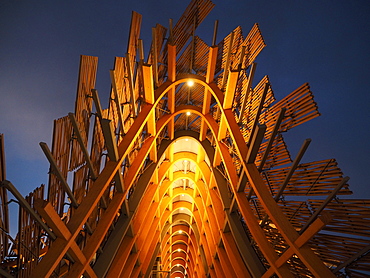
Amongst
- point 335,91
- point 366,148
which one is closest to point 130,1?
point 335,91

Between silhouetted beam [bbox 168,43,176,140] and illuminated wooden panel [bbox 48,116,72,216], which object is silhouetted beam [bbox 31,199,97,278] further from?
silhouetted beam [bbox 168,43,176,140]

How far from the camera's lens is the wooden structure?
16.2ft

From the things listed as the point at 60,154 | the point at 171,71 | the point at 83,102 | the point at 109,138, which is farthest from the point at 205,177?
the point at 60,154

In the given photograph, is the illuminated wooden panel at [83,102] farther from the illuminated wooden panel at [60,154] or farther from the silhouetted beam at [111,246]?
the silhouetted beam at [111,246]

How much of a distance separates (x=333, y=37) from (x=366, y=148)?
103ft

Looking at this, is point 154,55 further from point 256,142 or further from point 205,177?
point 205,177

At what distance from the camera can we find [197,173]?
54.0 feet

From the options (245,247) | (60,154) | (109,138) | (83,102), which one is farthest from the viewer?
(245,247)

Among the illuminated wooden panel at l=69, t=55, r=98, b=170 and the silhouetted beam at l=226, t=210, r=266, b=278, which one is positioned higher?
the illuminated wooden panel at l=69, t=55, r=98, b=170

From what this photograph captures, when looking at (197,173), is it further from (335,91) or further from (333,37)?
(335,91)

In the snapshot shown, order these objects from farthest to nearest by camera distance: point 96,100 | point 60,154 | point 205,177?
1. point 205,177
2. point 96,100
3. point 60,154

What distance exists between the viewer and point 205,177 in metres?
14.3

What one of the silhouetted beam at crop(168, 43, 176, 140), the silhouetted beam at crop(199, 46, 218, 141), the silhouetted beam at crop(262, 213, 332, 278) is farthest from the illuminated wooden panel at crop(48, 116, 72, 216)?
the silhouetted beam at crop(199, 46, 218, 141)

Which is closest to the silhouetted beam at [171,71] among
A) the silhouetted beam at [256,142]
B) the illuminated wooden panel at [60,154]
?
the silhouetted beam at [256,142]
